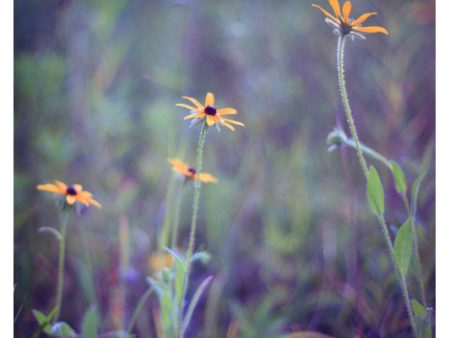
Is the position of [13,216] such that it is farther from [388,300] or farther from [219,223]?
[388,300]

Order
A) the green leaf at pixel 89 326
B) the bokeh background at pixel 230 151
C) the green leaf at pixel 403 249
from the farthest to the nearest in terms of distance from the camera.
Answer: the bokeh background at pixel 230 151 < the green leaf at pixel 89 326 < the green leaf at pixel 403 249

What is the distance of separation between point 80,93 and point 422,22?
1.32 meters

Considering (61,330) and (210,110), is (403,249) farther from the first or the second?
(61,330)

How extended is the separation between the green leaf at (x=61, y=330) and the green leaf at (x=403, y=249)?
790mm

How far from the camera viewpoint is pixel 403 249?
100 centimetres

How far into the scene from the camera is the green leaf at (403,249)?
99 centimetres

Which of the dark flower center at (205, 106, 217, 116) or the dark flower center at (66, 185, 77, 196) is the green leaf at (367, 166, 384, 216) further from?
the dark flower center at (66, 185, 77, 196)

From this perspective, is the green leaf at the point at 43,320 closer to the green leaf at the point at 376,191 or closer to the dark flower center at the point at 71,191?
the dark flower center at the point at 71,191

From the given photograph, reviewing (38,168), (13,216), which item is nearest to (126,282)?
(13,216)

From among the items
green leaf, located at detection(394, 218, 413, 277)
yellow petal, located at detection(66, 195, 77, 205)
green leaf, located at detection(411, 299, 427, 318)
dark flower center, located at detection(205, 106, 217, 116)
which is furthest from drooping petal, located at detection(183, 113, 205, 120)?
green leaf, located at detection(411, 299, 427, 318)

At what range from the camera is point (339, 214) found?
1.68m

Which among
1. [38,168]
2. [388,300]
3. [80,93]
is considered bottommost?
[388,300]

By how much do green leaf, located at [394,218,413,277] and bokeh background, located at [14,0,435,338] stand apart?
11.9 inches

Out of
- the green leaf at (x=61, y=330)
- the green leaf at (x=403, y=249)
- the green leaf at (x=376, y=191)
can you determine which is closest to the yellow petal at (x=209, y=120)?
the green leaf at (x=376, y=191)
